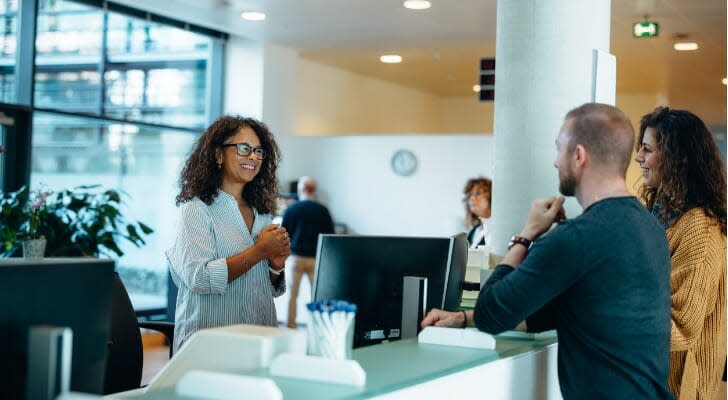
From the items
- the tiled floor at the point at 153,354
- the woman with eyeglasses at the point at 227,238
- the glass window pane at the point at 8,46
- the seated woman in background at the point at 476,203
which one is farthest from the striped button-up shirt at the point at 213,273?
the glass window pane at the point at 8,46

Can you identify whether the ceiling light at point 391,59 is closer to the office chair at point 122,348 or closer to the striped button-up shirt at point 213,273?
the office chair at point 122,348

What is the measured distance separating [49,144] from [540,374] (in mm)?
6384

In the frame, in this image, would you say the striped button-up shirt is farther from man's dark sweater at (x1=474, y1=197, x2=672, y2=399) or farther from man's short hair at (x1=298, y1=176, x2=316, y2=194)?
man's short hair at (x1=298, y1=176, x2=316, y2=194)

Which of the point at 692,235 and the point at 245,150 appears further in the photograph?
the point at 245,150

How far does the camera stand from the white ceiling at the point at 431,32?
8023mm

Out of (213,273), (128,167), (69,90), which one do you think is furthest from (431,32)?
(213,273)

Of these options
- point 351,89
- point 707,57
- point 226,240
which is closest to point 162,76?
point 351,89

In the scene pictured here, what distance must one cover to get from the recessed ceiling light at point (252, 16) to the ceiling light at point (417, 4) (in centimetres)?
138

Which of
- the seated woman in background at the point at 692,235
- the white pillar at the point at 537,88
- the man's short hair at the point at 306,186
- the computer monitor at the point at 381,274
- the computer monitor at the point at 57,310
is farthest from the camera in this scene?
the man's short hair at the point at 306,186

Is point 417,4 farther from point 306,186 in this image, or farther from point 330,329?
point 330,329

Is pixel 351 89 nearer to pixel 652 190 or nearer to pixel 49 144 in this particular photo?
pixel 49 144

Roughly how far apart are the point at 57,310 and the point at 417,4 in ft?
21.3

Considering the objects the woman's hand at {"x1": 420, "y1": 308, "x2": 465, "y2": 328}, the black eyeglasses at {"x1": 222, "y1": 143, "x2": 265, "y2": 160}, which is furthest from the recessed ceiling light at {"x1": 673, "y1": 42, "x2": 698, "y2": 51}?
the woman's hand at {"x1": 420, "y1": 308, "x2": 465, "y2": 328}

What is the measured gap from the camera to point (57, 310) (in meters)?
1.76
